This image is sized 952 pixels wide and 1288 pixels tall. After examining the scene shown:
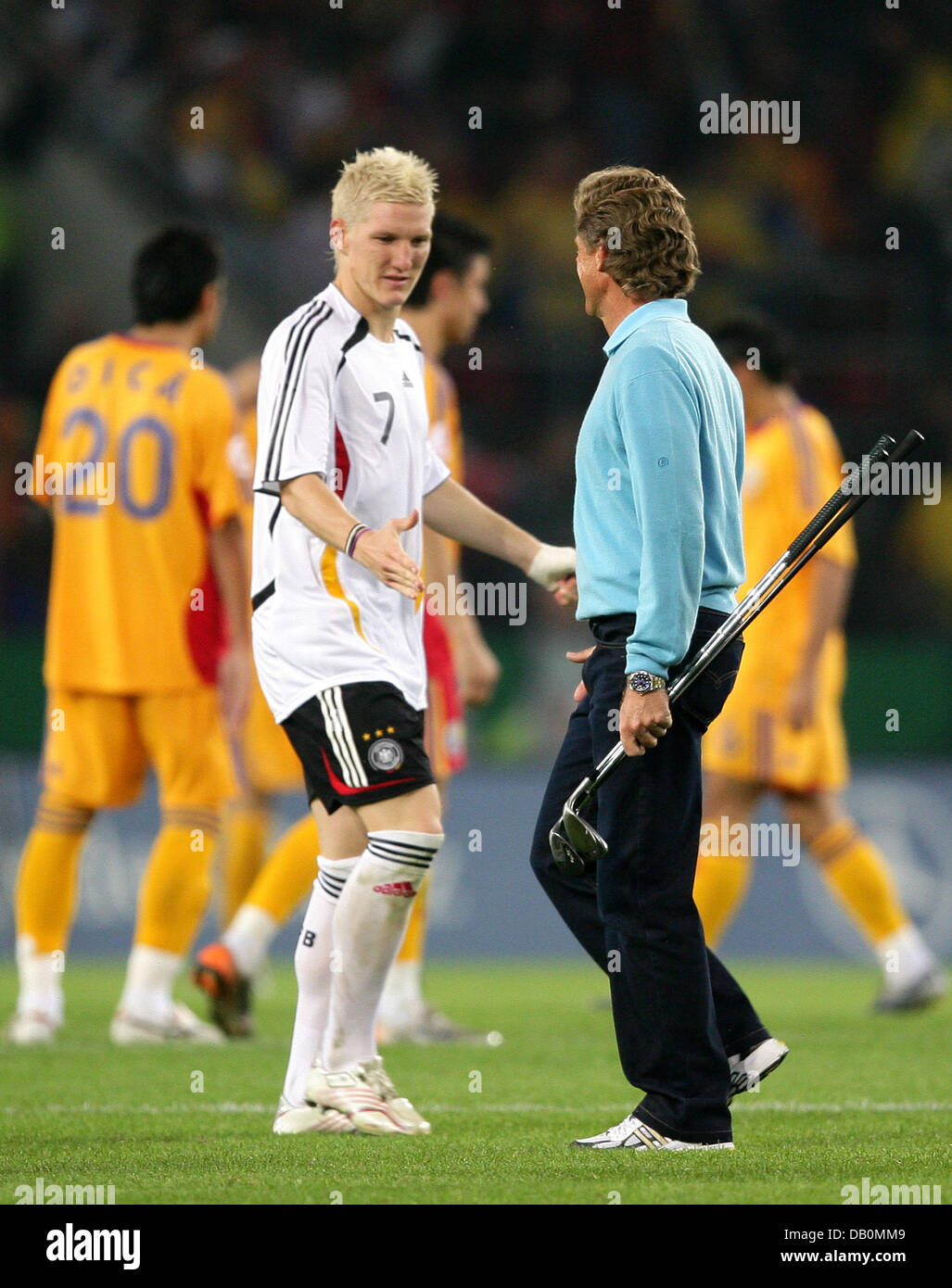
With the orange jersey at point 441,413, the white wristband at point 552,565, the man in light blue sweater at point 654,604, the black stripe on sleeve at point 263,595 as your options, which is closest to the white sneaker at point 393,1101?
the man in light blue sweater at point 654,604

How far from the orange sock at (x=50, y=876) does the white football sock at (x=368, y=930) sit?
2335 millimetres

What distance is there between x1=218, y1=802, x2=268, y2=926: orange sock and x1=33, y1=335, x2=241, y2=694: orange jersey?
1311 millimetres

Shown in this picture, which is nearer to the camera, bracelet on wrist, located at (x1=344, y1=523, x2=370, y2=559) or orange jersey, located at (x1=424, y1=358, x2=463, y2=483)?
bracelet on wrist, located at (x1=344, y1=523, x2=370, y2=559)

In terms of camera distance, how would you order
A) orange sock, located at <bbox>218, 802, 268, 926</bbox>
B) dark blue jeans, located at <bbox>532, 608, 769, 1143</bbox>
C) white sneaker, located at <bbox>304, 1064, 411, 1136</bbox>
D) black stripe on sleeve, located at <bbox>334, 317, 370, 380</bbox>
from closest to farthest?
dark blue jeans, located at <bbox>532, 608, 769, 1143</bbox> < white sneaker, located at <bbox>304, 1064, 411, 1136</bbox> < black stripe on sleeve, located at <bbox>334, 317, 370, 380</bbox> < orange sock, located at <bbox>218, 802, 268, 926</bbox>

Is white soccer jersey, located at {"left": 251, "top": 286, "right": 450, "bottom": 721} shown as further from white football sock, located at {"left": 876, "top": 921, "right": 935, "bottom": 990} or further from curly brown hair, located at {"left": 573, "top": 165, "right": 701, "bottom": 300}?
→ white football sock, located at {"left": 876, "top": 921, "right": 935, "bottom": 990}

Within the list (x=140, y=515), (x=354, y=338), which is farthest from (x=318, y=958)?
(x=140, y=515)

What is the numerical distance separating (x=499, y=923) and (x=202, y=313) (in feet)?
15.8

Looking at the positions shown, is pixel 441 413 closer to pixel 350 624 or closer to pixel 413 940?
pixel 413 940

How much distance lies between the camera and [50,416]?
7008mm

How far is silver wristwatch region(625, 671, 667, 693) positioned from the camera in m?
3.86

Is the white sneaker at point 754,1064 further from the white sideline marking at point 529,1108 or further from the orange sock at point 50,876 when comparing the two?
the orange sock at point 50,876

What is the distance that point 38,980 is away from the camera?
21.9 ft

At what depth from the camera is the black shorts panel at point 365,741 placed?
4457mm

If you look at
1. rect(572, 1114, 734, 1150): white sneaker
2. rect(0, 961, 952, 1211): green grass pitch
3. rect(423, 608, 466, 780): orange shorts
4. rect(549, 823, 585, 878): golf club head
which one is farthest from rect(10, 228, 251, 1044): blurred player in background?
rect(572, 1114, 734, 1150): white sneaker
